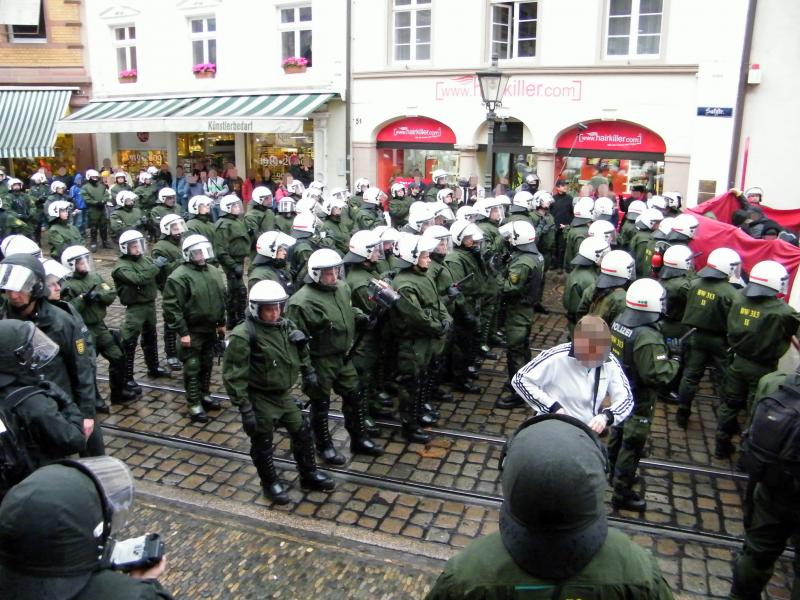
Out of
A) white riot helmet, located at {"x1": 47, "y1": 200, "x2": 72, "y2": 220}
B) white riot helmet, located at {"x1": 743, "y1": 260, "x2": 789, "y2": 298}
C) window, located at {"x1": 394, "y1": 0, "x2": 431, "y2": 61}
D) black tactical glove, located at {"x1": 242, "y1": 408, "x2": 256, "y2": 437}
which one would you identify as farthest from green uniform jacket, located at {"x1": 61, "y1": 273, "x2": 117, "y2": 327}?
window, located at {"x1": 394, "y1": 0, "x2": 431, "y2": 61}

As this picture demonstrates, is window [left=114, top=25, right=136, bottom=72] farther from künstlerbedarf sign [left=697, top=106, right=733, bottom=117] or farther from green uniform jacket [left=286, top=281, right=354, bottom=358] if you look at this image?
green uniform jacket [left=286, top=281, right=354, bottom=358]

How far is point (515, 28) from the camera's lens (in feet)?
58.0

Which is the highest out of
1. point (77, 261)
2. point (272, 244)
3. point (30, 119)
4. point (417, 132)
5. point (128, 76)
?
point (128, 76)

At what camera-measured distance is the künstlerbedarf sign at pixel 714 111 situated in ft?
49.2

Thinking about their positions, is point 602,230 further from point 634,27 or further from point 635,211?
point 634,27

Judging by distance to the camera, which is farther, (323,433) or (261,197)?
(261,197)

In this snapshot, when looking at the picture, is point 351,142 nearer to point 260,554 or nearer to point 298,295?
point 298,295

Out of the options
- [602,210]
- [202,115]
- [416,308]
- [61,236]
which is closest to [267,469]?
[416,308]

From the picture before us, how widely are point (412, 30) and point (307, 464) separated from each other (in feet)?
51.3

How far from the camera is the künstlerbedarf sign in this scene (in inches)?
591

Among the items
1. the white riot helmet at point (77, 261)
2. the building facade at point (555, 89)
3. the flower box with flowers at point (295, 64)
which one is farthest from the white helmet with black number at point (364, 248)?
the flower box with flowers at point (295, 64)

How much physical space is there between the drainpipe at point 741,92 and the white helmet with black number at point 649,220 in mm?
5499

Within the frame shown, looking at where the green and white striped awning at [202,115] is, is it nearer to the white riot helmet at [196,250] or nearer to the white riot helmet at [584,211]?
the white riot helmet at [584,211]

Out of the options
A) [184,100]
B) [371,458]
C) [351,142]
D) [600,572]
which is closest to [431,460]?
[371,458]
